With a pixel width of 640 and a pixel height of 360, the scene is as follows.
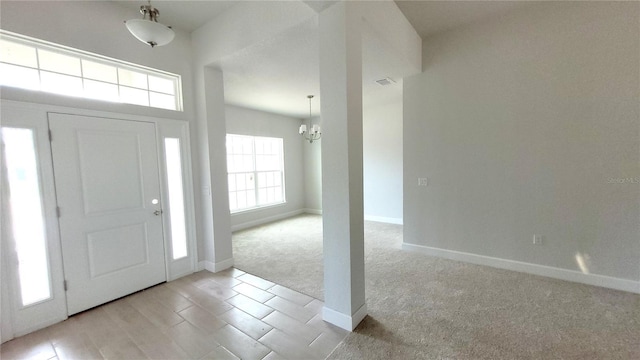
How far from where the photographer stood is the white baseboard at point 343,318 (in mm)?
2129

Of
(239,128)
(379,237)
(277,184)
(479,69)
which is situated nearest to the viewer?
(479,69)

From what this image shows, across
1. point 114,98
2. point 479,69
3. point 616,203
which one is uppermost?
point 479,69

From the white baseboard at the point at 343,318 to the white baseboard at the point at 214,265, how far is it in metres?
1.74

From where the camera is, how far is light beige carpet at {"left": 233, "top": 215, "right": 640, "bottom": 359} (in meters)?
1.86

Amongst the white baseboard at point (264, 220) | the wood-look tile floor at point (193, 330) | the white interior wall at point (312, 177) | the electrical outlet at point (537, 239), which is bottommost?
the wood-look tile floor at point (193, 330)

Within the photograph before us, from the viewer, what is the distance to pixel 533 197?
305 centimetres

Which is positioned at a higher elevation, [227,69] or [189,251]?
[227,69]

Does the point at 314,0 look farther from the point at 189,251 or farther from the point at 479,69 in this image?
the point at 189,251

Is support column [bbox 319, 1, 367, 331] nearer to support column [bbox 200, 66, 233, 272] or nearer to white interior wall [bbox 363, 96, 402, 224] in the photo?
support column [bbox 200, 66, 233, 272]

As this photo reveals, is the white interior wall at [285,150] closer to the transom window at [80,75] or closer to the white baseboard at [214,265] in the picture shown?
the white baseboard at [214,265]

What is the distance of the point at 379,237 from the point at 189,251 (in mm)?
3146

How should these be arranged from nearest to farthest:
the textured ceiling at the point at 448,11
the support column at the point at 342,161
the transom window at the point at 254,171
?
1. the support column at the point at 342,161
2. the textured ceiling at the point at 448,11
3. the transom window at the point at 254,171

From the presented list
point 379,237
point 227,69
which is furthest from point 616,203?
point 227,69

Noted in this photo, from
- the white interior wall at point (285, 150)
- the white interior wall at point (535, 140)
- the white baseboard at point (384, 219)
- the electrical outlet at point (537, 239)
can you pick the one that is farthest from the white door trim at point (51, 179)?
the electrical outlet at point (537, 239)
